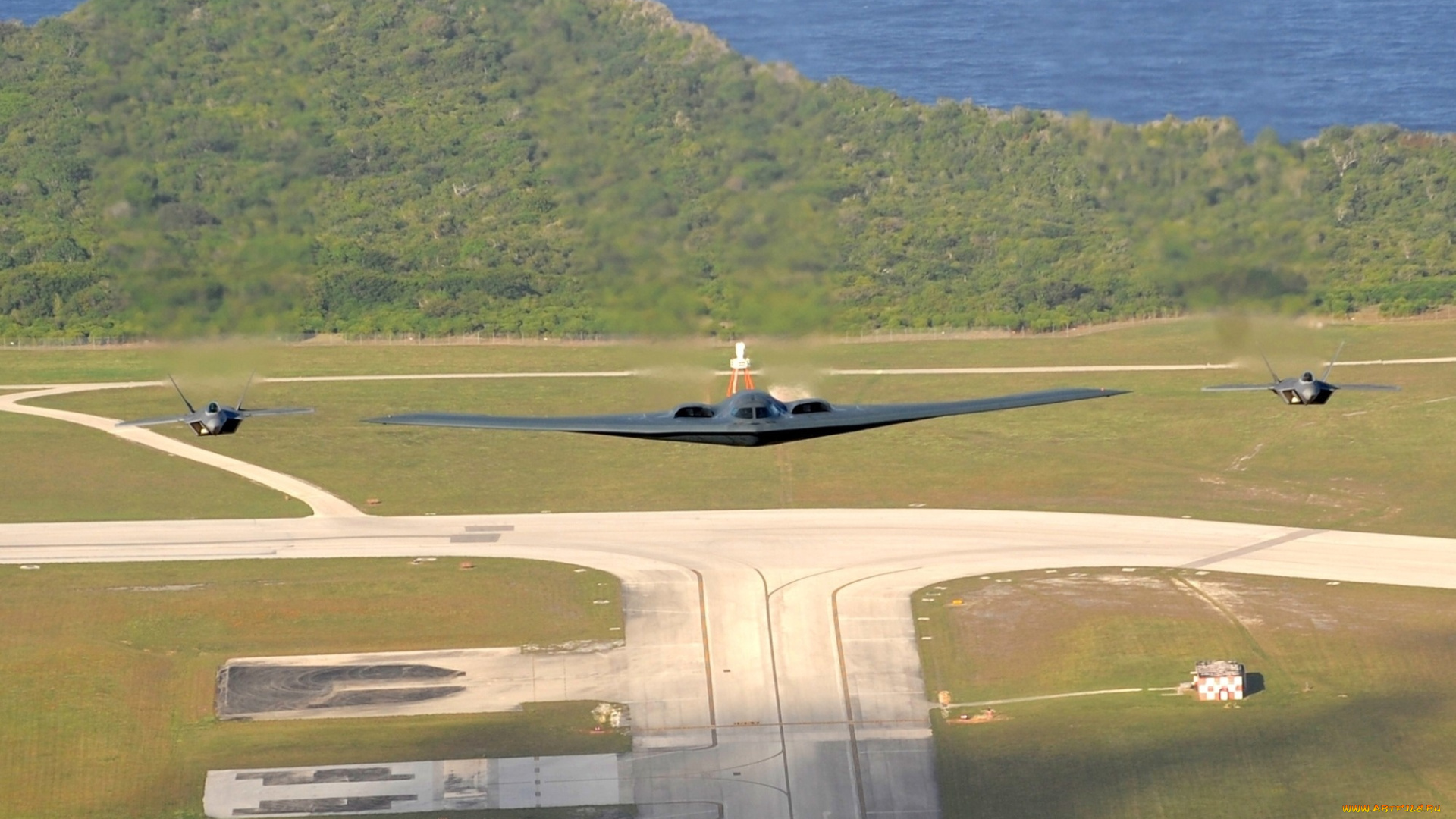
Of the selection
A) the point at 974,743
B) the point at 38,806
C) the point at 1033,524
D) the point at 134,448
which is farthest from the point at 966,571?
the point at 134,448

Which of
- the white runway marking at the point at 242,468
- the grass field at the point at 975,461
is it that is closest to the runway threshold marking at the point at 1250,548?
the grass field at the point at 975,461

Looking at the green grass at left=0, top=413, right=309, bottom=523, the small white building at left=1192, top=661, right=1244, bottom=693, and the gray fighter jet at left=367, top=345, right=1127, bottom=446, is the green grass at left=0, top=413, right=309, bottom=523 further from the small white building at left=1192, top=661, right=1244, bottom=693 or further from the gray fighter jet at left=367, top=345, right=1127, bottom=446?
the gray fighter jet at left=367, top=345, right=1127, bottom=446

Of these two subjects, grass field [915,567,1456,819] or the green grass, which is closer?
grass field [915,567,1456,819]

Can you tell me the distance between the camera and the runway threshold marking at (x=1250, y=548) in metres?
156

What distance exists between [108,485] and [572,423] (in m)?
86.7

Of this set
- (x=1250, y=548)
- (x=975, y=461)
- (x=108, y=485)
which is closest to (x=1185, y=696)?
(x=1250, y=548)

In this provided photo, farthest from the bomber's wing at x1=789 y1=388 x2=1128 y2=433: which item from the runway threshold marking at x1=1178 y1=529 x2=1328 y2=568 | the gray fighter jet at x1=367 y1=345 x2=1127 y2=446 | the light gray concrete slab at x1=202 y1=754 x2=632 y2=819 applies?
the runway threshold marking at x1=1178 y1=529 x2=1328 y2=568

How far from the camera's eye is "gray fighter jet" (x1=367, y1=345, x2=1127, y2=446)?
102938mm

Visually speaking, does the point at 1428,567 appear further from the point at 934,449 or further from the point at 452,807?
the point at 452,807

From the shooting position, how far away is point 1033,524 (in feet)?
541

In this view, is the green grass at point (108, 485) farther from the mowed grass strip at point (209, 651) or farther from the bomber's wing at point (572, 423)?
the bomber's wing at point (572, 423)

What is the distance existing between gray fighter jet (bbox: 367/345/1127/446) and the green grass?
235 feet

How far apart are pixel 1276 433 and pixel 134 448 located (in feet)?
309

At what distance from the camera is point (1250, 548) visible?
15938 cm
